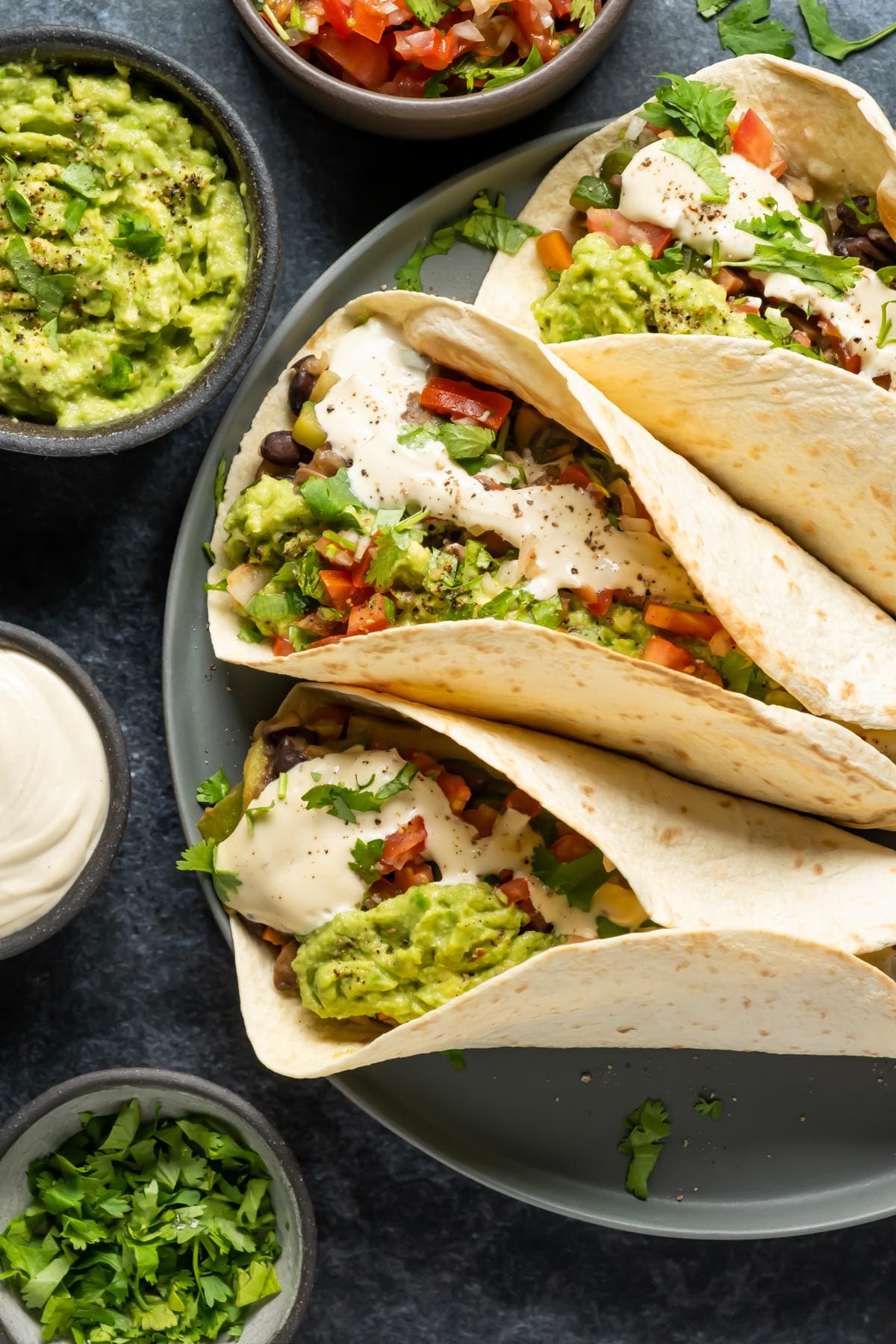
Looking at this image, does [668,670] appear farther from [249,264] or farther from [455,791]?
[249,264]

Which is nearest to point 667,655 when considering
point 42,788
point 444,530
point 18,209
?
point 444,530

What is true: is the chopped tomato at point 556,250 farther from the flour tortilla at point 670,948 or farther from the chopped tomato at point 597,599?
the flour tortilla at point 670,948

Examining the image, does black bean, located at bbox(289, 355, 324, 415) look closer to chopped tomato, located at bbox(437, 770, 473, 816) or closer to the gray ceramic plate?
the gray ceramic plate

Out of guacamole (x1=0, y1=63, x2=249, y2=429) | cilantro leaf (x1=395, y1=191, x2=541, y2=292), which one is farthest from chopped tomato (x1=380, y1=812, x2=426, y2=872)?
cilantro leaf (x1=395, y1=191, x2=541, y2=292)

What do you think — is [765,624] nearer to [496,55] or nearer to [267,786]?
[267,786]

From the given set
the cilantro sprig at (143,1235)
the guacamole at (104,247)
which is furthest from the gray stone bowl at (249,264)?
the cilantro sprig at (143,1235)
